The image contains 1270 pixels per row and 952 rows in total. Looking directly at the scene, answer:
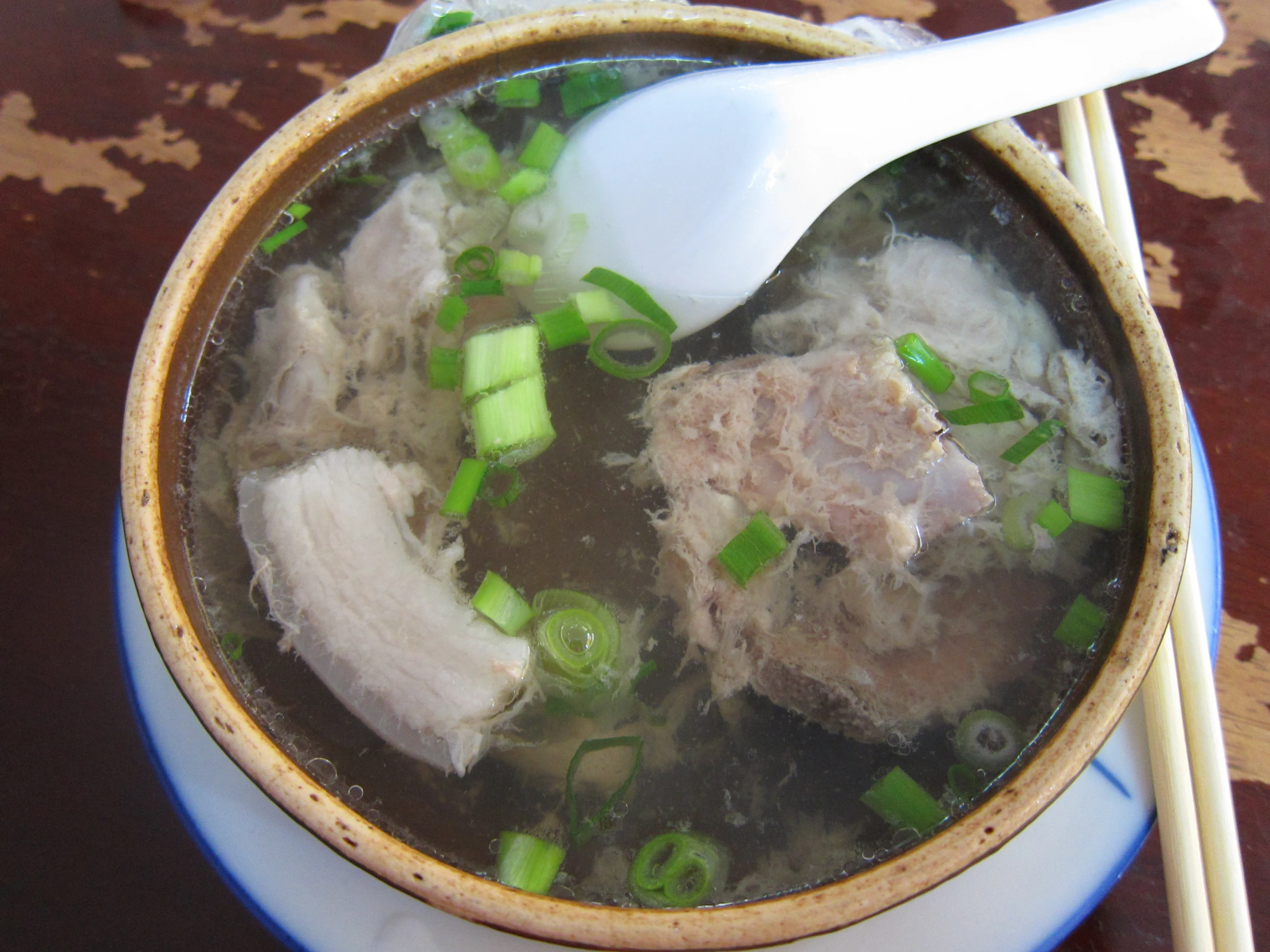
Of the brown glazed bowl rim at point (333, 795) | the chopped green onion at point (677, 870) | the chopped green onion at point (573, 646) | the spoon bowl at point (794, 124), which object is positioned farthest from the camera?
the spoon bowl at point (794, 124)

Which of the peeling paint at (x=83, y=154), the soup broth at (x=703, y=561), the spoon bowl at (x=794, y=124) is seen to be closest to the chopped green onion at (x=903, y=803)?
the soup broth at (x=703, y=561)

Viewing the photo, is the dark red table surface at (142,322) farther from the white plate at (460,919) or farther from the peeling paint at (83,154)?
the white plate at (460,919)

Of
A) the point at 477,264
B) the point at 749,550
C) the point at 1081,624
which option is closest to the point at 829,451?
the point at 749,550

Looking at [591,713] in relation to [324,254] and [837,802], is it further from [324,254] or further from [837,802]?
[324,254]

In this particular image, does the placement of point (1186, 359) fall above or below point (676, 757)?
above

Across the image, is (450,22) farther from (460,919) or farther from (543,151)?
(460,919)

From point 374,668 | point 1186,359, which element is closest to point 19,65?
point 374,668
